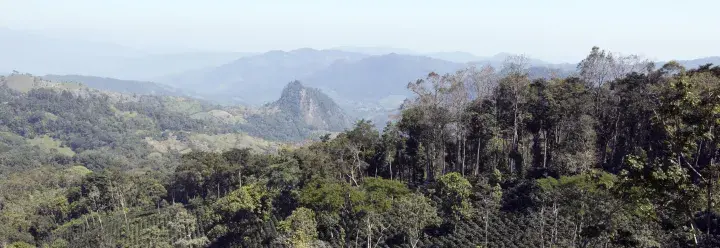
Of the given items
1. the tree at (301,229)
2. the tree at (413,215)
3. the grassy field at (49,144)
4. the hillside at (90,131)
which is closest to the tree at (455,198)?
the tree at (413,215)

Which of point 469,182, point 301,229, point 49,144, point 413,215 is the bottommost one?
point 49,144

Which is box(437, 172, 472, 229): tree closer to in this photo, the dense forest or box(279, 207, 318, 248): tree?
the dense forest

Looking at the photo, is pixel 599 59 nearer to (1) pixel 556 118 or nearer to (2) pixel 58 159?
(1) pixel 556 118

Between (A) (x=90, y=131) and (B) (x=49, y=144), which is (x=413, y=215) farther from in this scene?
(A) (x=90, y=131)

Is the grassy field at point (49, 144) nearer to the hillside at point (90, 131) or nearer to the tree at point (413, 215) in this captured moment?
the hillside at point (90, 131)

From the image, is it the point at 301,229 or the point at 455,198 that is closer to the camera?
the point at 301,229

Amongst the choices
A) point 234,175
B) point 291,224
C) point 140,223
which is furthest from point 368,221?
point 140,223

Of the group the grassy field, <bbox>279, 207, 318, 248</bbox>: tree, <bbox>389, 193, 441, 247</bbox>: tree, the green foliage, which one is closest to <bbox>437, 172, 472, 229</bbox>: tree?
the green foliage

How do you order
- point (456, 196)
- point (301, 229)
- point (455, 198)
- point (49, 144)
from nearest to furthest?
point (301, 229) < point (456, 196) < point (455, 198) < point (49, 144)

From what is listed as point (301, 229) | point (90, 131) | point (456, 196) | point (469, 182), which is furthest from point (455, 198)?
point (90, 131)
